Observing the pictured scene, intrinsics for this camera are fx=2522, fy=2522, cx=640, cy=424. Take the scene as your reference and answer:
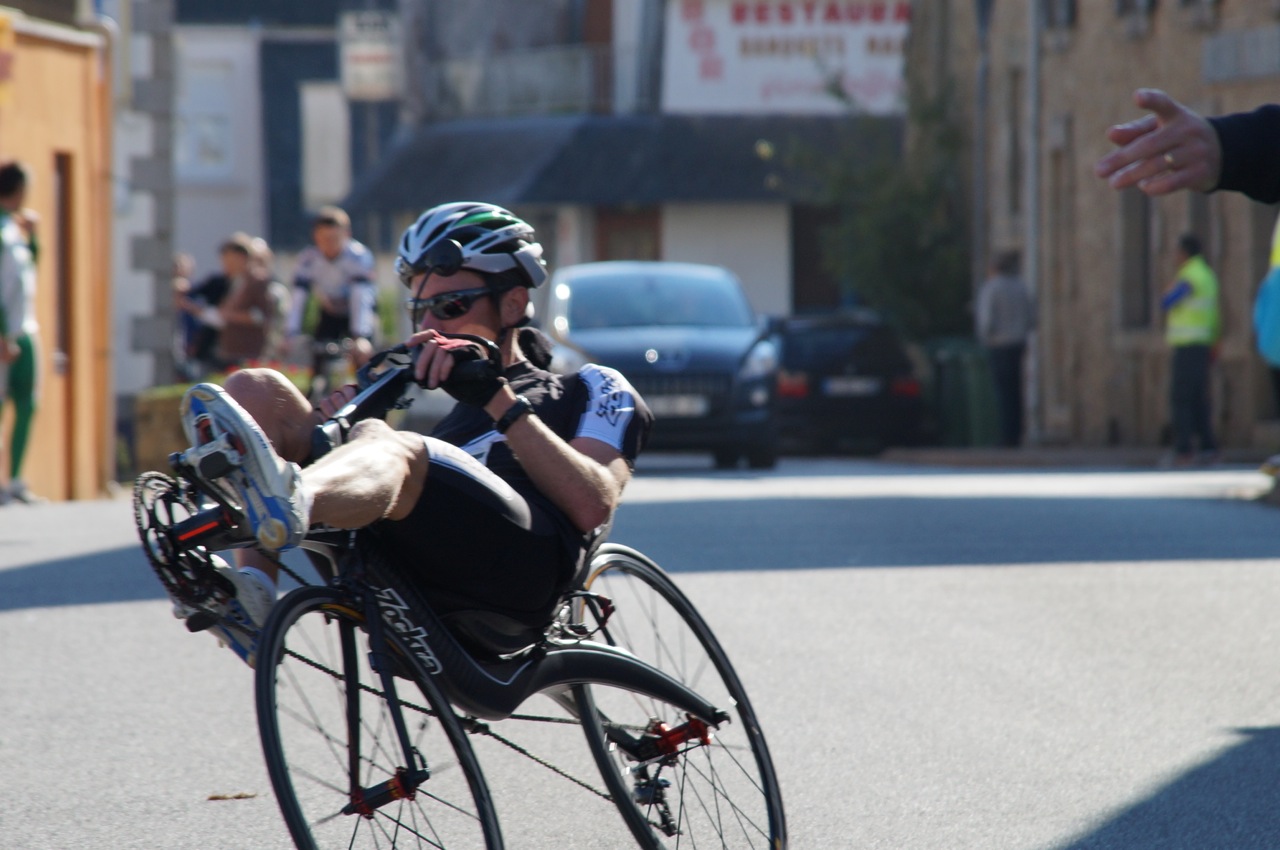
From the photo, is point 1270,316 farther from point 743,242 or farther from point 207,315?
point 743,242

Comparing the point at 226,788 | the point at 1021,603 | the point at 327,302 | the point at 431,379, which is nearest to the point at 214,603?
the point at 431,379

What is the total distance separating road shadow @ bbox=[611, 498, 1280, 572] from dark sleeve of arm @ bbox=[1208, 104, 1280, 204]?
609 centimetres

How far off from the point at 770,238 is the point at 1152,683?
35.2 meters

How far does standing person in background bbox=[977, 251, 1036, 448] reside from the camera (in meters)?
26.6

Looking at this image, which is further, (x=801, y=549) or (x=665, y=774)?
(x=801, y=549)

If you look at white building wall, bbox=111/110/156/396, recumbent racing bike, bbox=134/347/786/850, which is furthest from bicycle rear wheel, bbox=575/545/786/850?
white building wall, bbox=111/110/156/396

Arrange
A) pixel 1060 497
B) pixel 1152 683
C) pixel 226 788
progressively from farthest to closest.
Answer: pixel 1060 497 → pixel 1152 683 → pixel 226 788

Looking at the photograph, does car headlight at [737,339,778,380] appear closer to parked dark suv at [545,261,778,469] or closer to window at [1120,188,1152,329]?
parked dark suv at [545,261,778,469]

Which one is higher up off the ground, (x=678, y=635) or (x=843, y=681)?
(x=678, y=635)

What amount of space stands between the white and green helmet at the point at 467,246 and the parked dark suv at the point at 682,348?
540 inches

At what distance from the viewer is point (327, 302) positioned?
639 inches

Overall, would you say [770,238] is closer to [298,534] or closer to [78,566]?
[78,566]

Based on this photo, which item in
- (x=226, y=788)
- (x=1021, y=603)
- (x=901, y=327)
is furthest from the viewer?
(x=901, y=327)

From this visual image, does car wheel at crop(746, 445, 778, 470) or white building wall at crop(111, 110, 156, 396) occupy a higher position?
white building wall at crop(111, 110, 156, 396)
